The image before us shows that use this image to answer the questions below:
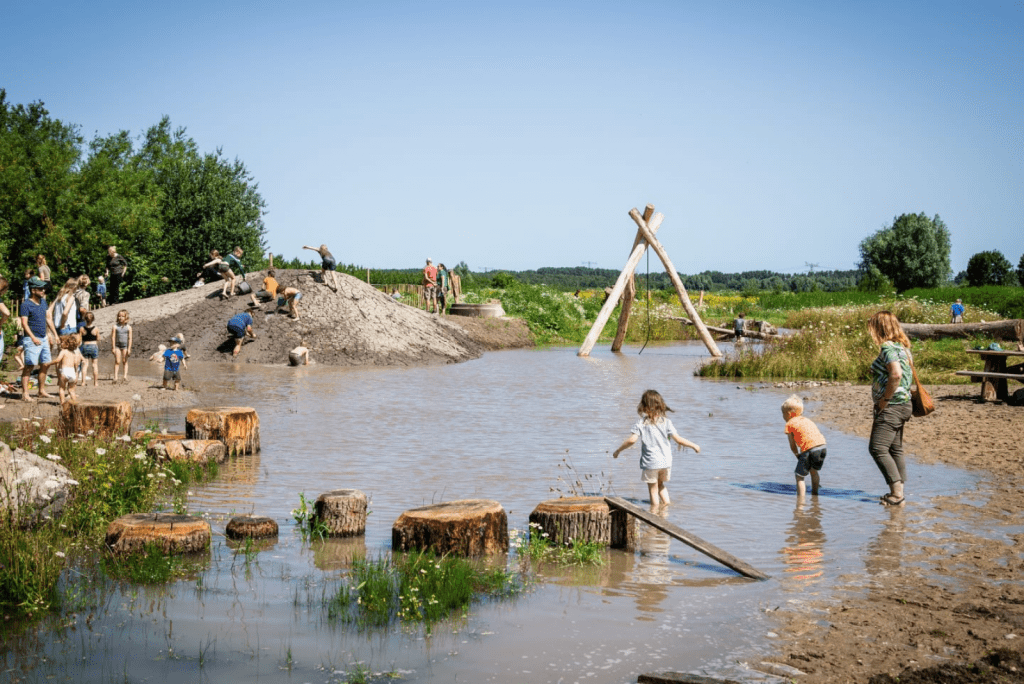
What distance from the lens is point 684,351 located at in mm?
34719

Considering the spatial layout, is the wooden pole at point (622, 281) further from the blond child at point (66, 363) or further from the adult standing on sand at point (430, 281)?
the blond child at point (66, 363)

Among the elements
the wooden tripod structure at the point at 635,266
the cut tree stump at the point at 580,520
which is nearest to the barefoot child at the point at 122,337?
the cut tree stump at the point at 580,520

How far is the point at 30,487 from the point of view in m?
6.89

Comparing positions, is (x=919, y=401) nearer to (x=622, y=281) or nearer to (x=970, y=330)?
(x=970, y=330)


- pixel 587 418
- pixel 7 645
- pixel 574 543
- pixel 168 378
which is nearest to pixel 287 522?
pixel 574 543

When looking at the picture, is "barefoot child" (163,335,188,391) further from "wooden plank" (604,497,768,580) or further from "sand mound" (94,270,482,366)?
"wooden plank" (604,497,768,580)

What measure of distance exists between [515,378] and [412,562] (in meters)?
17.2

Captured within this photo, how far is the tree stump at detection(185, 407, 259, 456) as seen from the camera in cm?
1109

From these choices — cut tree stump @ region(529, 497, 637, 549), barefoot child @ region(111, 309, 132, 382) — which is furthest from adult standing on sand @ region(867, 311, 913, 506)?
barefoot child @ region(111, 309, 132, 382)

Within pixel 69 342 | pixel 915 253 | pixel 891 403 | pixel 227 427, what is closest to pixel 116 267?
pixel 69 342

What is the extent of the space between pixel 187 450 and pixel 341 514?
3.43m

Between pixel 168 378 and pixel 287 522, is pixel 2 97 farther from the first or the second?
pixel 287 522

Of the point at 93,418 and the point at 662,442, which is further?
the point at 93,418

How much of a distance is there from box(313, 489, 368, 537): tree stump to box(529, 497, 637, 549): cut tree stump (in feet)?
4.72
